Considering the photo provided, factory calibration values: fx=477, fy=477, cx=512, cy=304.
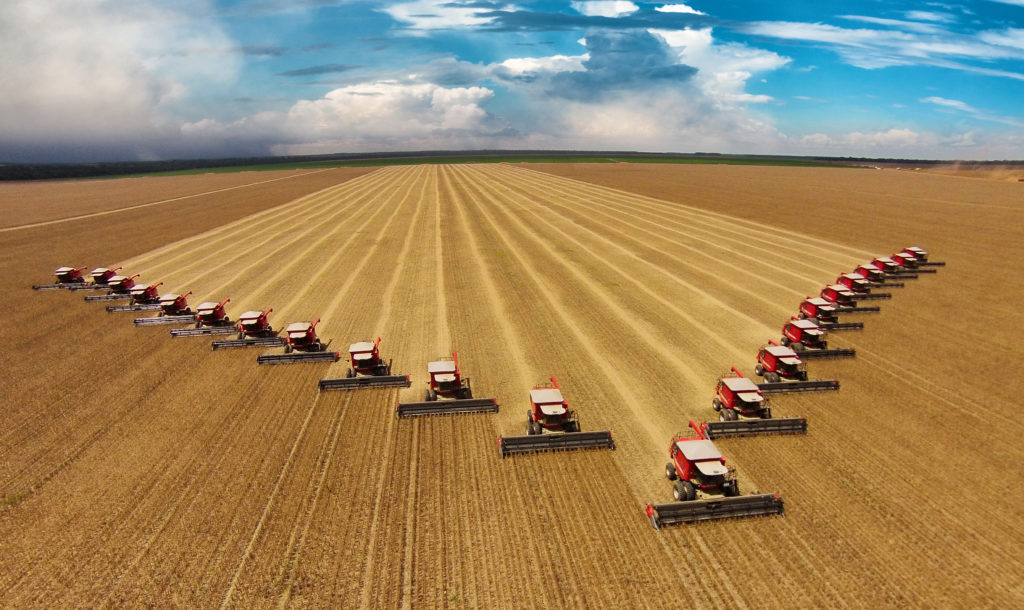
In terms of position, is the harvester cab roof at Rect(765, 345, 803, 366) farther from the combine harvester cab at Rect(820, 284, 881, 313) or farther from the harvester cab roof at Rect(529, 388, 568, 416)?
the combine harvester cab at Rect(820, 284, 881, 313)

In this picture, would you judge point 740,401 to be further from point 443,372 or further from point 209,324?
point 209,324

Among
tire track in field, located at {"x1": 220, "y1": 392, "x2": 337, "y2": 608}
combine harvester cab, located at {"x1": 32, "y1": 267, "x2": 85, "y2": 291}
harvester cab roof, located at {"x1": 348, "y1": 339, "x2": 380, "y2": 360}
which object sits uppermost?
combine harvester cab, located at {"x1": 32, "y1": 267, "x2": 85, "y2": 291}

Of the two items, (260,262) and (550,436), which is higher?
(260,262)

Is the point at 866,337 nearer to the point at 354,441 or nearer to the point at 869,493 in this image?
the point at 869,493

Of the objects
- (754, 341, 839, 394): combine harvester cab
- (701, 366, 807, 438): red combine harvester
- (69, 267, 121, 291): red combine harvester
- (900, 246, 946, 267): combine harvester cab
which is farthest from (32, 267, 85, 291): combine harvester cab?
(900, 246, 946, 267): combine harvester cab

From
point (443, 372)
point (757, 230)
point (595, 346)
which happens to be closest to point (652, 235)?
point (757, 230)

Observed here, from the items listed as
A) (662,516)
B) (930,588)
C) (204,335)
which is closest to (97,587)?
(662,516)

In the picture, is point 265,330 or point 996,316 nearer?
point 265,330
